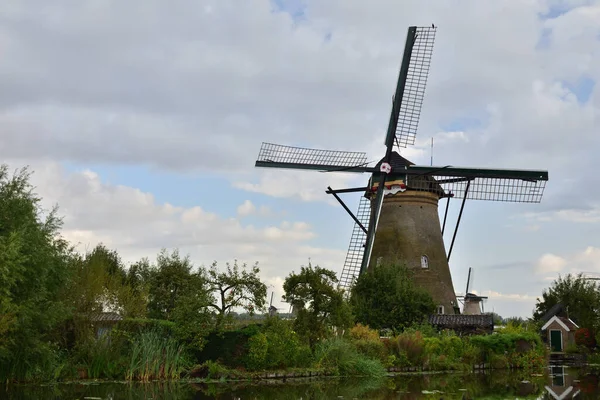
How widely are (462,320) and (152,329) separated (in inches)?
725

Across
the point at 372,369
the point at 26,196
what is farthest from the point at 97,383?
the point at 372,369

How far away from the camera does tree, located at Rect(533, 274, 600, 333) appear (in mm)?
49656

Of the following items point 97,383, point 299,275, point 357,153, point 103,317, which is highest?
point 357,153

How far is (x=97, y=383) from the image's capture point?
23.1 metres

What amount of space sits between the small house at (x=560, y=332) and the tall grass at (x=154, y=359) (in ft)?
98.1

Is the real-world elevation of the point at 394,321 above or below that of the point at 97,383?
above

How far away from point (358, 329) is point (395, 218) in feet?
35.5

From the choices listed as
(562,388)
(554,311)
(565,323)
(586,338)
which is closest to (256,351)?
(562,388)

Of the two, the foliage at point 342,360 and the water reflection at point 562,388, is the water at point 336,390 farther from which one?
the foliage at point 342,360

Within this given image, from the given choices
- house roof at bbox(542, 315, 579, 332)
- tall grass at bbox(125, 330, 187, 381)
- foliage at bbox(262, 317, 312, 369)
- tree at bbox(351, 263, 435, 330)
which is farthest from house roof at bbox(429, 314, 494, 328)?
tall grass at bbox(125, 330, 187, 381)

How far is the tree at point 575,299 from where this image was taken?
1955 inches

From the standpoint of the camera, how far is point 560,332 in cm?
4741

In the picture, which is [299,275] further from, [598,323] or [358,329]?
[598,323]

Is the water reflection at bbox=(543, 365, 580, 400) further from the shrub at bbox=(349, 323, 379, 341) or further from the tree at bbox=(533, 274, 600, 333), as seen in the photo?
the tree at bbox=(533, 274, 600, 333)
